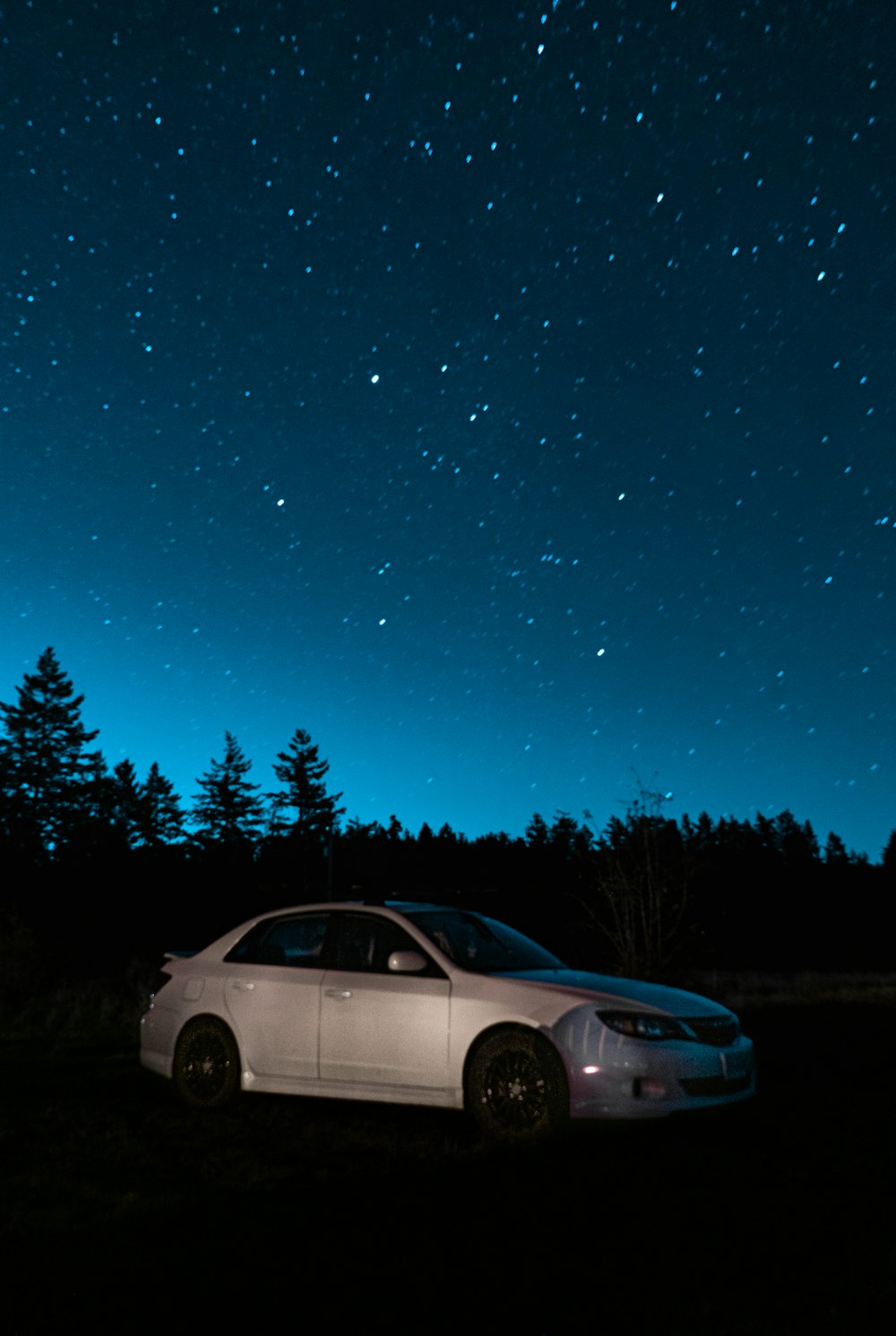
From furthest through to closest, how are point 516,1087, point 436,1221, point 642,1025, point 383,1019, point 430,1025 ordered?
point 383,1019 → point 430,1025 → point 516,1087 → point 642,1025 → point 436,1221

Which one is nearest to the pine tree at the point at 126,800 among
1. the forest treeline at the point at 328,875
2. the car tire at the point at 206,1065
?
the forest treeline at the point at 328,875

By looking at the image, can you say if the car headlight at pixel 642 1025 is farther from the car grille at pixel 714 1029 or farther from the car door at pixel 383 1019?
the car door at pixel 383 1019

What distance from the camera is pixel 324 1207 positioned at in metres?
5.04

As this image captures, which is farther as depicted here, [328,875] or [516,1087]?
[328,875]

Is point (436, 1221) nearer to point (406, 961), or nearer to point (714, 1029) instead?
point (406, 961)

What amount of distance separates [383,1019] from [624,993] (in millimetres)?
1610

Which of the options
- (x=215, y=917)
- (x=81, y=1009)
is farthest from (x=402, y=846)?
(x=81, y=1009)

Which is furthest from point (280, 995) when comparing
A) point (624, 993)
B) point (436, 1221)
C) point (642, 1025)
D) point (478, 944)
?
point (436, 1221)

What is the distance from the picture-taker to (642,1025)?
6.66 m

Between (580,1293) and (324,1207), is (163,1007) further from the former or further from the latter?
(580,1293)

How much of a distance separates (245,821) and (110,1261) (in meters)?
87.8

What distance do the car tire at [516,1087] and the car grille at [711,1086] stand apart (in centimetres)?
72

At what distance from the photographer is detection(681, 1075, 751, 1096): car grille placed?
6586 millimetres

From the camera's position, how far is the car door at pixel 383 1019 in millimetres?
7207
